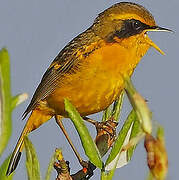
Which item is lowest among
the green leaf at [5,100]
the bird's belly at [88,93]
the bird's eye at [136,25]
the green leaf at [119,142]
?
the green leaf at [119,142]

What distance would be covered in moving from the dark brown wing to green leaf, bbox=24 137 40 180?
2619mm

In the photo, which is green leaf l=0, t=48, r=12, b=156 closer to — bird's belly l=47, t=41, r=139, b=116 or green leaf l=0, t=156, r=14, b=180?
green leaf l=0, t=156, r=14, b=180

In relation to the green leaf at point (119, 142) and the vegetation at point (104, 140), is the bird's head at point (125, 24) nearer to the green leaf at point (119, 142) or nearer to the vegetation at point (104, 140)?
the vegetation at point (104, 140)

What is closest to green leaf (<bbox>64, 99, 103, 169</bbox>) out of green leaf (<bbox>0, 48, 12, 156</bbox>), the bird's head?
green leaf (<bbox>0, 48, 12, 156</bbox>)

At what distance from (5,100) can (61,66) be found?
3128 millimetres

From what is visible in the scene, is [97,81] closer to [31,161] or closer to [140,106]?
[31,161]

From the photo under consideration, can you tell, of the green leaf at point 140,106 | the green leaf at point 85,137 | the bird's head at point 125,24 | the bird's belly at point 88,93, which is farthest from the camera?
the bird's head at point 125,24

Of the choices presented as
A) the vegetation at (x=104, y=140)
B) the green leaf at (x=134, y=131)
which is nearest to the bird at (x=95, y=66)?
the vegetation at (x=104, y=140)

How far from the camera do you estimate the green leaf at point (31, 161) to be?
3.87 feet

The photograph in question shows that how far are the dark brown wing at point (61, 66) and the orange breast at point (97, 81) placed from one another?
8cm

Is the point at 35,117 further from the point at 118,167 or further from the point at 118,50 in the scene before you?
the point at 118,167

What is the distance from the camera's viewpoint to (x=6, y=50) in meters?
0.98

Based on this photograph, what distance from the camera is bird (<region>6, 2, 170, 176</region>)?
3496 millimetres

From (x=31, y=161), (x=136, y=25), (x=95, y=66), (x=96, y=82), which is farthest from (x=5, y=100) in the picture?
(x=136, y=25)
